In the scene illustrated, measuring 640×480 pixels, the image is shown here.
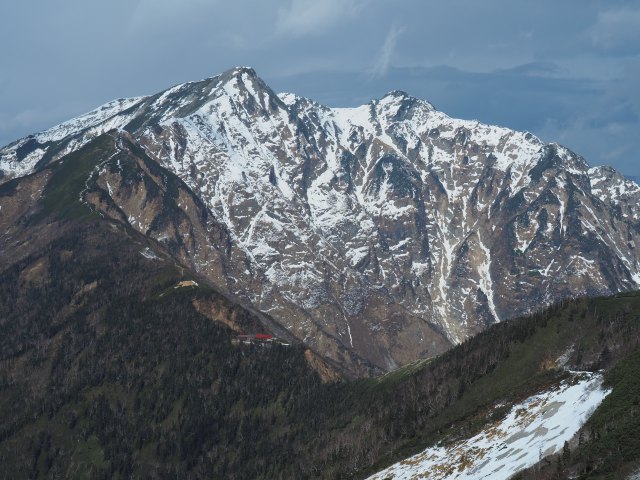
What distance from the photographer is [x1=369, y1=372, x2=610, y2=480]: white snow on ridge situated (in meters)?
105

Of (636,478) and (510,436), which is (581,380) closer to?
(510,436)

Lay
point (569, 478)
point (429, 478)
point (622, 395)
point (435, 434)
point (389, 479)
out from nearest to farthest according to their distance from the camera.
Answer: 1. point (569, 478)
2. point (622, 395)
3. point (429, 478)
4. point (389, 479)
5. point (435, 434)

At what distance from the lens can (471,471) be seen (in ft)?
367

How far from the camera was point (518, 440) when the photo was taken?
114m

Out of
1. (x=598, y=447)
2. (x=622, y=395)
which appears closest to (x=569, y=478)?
(x=598, y=447)

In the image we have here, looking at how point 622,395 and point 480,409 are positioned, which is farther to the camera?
point 480,409

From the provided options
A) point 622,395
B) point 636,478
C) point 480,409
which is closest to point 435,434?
point 480,409

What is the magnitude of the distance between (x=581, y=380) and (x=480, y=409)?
125 ft

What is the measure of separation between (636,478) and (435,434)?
82036mm

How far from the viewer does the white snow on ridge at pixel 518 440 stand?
4139 inches

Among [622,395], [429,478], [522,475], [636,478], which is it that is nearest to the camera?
[636,478]

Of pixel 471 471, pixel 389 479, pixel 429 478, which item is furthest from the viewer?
pixel 389 479

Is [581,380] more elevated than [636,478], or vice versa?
[581,380]

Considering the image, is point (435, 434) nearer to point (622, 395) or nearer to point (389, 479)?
point (389, 479)
